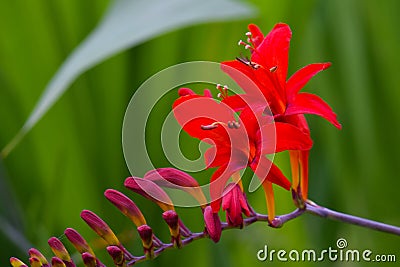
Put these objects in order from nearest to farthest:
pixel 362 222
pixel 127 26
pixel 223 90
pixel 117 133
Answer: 1. pixel 362 222
2. pixel 223 90
3. pixel 127 26
4. pixel 117 133

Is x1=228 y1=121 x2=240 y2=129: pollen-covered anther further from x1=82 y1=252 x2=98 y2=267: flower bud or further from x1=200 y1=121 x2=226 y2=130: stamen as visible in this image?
x1=82 y1=252 x2=98 y2=267: flower bud

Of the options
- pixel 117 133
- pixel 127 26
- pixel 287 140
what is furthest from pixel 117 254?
pixel 117 133


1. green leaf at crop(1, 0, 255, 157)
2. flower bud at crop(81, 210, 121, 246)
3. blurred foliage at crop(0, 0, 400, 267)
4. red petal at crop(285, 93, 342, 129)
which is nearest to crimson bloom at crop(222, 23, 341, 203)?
red petal at crop(285, 93, 342, 129)

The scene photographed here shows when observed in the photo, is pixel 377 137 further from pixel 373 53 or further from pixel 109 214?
pixel 109 214

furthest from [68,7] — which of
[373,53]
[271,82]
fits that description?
[271,82]

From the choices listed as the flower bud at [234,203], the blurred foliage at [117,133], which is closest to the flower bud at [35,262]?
the flower bud at [234,203]

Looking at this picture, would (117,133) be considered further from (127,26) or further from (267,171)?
(267,171)

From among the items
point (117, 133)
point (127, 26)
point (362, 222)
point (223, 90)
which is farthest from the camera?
point (117, 133)
